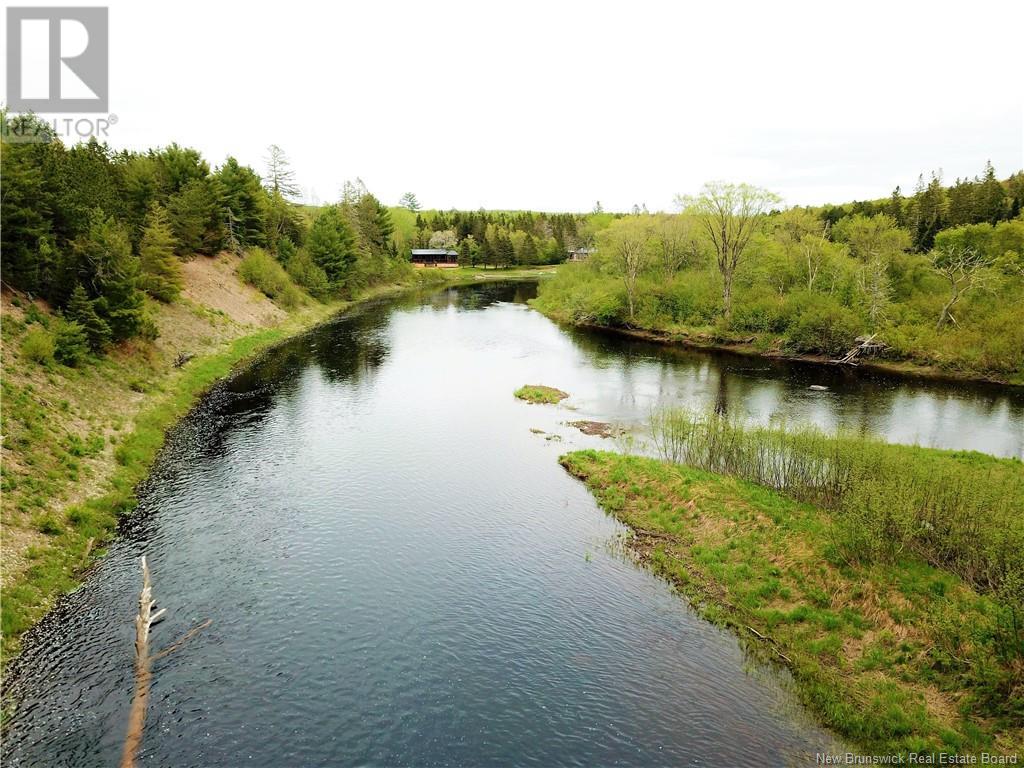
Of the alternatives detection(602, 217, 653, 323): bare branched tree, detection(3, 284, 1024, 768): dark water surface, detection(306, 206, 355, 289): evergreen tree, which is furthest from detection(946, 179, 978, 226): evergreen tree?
detection(306, 206, 355, 289): evergreen tree

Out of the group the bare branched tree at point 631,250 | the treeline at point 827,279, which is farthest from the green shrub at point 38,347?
the bare branched tree at point 631,250

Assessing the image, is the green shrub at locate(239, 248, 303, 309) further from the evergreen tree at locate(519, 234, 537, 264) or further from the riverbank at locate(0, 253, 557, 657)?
the evergreen tree at locate(519, 234, 537, 264)

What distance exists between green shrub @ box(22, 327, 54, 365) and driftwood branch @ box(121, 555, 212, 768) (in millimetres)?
22671

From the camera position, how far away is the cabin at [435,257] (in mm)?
175625

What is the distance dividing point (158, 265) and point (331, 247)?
153 ft

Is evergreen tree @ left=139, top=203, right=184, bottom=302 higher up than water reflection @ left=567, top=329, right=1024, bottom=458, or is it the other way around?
evergreen tree @ left=139, top=203, right=184, bottom=302

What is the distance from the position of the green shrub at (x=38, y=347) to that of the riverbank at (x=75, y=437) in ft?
1.05

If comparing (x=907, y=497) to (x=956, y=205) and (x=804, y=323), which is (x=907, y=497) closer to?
(x=804, y=323)

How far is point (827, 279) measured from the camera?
73.5 metres

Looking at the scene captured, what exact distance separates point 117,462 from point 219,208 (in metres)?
61.7

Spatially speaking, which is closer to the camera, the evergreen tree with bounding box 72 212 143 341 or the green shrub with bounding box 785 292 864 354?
the evergreen tree with bounding box 72 212 143 341

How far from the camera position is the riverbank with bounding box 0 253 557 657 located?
70.1 feet

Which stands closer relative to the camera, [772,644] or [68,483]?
[772,644]

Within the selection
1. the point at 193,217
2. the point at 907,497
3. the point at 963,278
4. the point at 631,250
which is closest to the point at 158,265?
the point at 193,217
